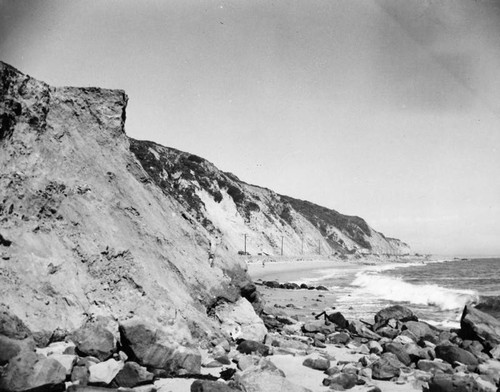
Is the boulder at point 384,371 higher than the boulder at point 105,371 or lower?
lower

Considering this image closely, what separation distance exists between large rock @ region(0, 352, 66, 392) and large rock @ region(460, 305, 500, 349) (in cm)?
1022

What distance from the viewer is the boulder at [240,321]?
Answer: 9.40m

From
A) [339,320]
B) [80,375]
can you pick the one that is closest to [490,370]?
[339,320]

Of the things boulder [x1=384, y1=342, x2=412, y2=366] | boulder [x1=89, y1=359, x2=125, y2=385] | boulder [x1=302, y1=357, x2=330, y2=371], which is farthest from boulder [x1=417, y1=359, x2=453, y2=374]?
boulder [x1=89, y1=359, x2=125, y2=385]

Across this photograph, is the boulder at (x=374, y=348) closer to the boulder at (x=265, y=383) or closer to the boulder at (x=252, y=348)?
the boulder at (x=252, y=348)

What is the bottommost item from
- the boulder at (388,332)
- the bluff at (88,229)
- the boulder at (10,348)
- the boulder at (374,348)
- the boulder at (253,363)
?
the boulder at (388,332)

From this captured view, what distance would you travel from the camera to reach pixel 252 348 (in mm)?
8398

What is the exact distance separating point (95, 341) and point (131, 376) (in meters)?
1.39

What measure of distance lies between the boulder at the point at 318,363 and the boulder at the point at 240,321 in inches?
75.7

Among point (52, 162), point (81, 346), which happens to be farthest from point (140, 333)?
point (52, 162)

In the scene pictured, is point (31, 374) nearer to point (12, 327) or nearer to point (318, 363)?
point (12, 327)

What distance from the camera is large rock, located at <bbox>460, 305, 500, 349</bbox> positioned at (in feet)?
33.2

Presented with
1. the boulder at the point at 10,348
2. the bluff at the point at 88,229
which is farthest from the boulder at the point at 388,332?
the boulder at the point at 10,348

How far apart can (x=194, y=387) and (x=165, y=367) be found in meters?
1.15
